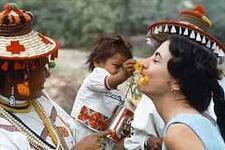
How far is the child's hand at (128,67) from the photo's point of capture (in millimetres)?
4820

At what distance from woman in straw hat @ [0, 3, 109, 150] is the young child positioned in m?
1.07

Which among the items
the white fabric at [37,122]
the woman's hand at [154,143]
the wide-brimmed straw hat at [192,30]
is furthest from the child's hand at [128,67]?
the white fabric at [37,122]

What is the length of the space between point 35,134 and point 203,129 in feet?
2.93

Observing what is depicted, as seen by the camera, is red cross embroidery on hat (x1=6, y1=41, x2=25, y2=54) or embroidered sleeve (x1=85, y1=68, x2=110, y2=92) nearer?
red cross embroidery on hat (x1=6, y1=41, x2=25, y2=54)

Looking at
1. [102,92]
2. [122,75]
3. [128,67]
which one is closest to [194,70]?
[128,67]

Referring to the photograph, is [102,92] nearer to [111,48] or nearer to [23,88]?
[111,48]

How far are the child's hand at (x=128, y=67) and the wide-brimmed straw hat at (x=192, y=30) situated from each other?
0.55 feet

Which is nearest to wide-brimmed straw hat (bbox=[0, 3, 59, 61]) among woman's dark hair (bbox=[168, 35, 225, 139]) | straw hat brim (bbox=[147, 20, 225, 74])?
woman's dark hair (bbox=[168, 35, 225, 139])

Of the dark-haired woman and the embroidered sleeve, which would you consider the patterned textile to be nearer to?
the embroidered sleeve

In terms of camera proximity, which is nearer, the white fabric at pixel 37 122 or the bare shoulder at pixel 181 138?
the bare shoulder at pixel 181 138

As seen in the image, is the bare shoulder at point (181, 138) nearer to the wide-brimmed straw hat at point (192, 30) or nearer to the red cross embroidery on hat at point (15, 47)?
the wide-brimmed straw hat at point (192, 30)

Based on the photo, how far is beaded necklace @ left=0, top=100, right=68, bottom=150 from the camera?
3.99 m

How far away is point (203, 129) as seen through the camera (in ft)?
11.8

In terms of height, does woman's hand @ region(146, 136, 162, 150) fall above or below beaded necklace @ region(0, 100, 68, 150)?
below
